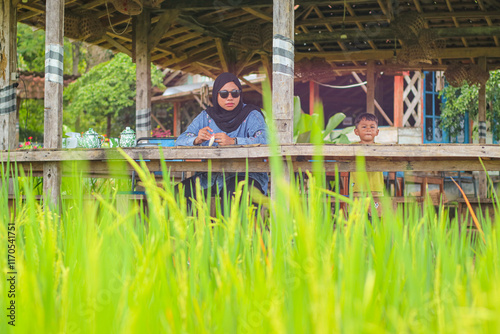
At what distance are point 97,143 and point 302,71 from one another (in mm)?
4681

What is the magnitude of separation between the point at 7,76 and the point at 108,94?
11624 millimetres

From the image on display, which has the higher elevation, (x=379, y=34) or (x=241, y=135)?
(x=379, y=34)

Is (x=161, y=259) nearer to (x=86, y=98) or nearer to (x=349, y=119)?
(x=349, y=119)

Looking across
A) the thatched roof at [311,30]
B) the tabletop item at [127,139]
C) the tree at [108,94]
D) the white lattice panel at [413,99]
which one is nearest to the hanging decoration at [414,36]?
the thatched roof at [311,30]

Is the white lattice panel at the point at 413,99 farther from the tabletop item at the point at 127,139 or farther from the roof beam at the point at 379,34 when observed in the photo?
the tabletop item at the point at 127,139

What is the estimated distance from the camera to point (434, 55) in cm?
748

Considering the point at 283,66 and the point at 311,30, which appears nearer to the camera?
the point at 283,66

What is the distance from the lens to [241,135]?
13.7 ft

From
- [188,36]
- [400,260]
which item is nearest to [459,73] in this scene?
[188,36]

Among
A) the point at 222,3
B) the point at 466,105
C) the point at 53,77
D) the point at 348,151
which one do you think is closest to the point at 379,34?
the point at 222,3

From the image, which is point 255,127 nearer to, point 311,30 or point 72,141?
point 72,141

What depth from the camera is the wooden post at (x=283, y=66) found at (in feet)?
12.4

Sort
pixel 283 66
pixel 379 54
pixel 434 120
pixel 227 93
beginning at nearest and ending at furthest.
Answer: pixel 283 66, pixel 227 93, pixel 379 54, pixel 434 120

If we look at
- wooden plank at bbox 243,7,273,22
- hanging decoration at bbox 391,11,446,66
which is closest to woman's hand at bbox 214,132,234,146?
wooden plank at bbox 243,7,273,22
